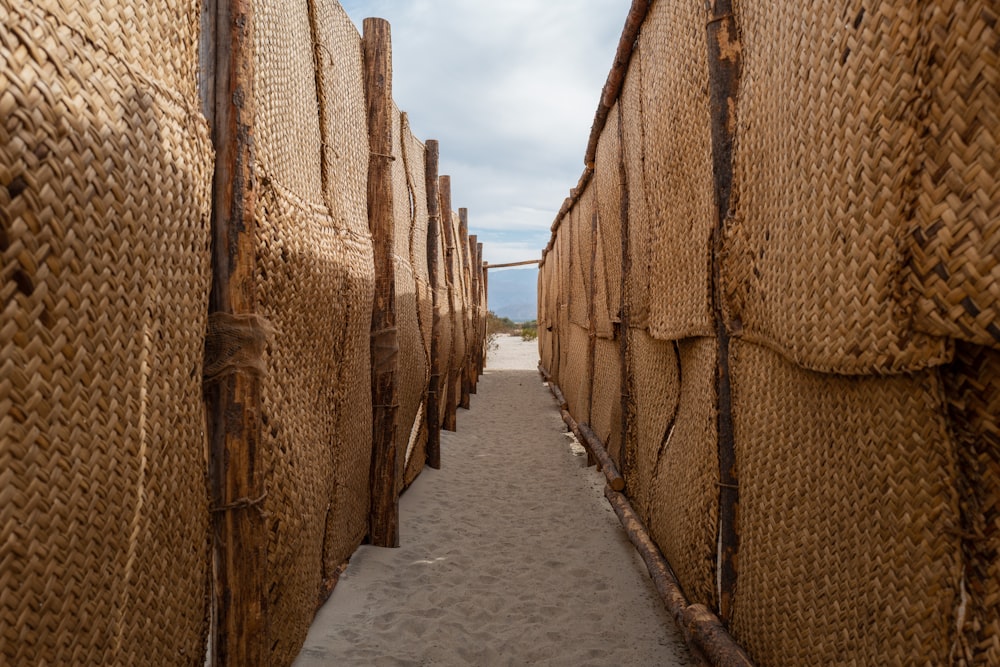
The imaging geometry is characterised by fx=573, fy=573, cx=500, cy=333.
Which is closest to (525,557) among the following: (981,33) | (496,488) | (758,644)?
(496,488)

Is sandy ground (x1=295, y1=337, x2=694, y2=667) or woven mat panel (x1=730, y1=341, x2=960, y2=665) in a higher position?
woven mat panel (x1=730, y1=341, x2=960, y2=665)

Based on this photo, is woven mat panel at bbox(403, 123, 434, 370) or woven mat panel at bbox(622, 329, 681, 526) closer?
woven mat panel at bbox(622, 329, 681, 526)

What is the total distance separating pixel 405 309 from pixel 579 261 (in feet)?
9.66

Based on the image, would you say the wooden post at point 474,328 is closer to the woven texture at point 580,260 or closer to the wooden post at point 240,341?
the woven texture at point 580,260

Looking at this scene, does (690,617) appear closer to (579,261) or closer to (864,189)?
(864,189)

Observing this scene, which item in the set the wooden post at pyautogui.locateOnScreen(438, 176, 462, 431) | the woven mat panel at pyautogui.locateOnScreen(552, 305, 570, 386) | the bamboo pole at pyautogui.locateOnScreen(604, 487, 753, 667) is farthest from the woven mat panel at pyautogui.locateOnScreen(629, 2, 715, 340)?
the woven mat panel at pyautogui.locateOnScreen(552, 305, 570, 386)

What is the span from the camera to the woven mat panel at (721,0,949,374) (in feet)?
3.76

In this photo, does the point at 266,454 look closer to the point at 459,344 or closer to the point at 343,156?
the point at 343,156

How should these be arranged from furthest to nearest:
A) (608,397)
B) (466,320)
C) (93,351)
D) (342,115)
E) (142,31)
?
(466,320) < (608,397) < (342,115) < (142,31) < (93,351)

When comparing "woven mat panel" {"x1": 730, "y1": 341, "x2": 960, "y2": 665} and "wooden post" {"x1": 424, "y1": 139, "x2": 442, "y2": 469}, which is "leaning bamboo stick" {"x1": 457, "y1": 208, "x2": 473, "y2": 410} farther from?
"woven mat panel" {"x1": 730, "y1": 341, "x2": 960, "y2": 665}

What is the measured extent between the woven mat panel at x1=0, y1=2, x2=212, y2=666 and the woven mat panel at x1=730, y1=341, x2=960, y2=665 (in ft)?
5.56

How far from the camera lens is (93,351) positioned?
47.2 inches

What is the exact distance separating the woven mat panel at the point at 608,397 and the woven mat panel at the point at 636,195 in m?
0.72

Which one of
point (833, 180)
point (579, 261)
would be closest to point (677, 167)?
point (833, 180)
